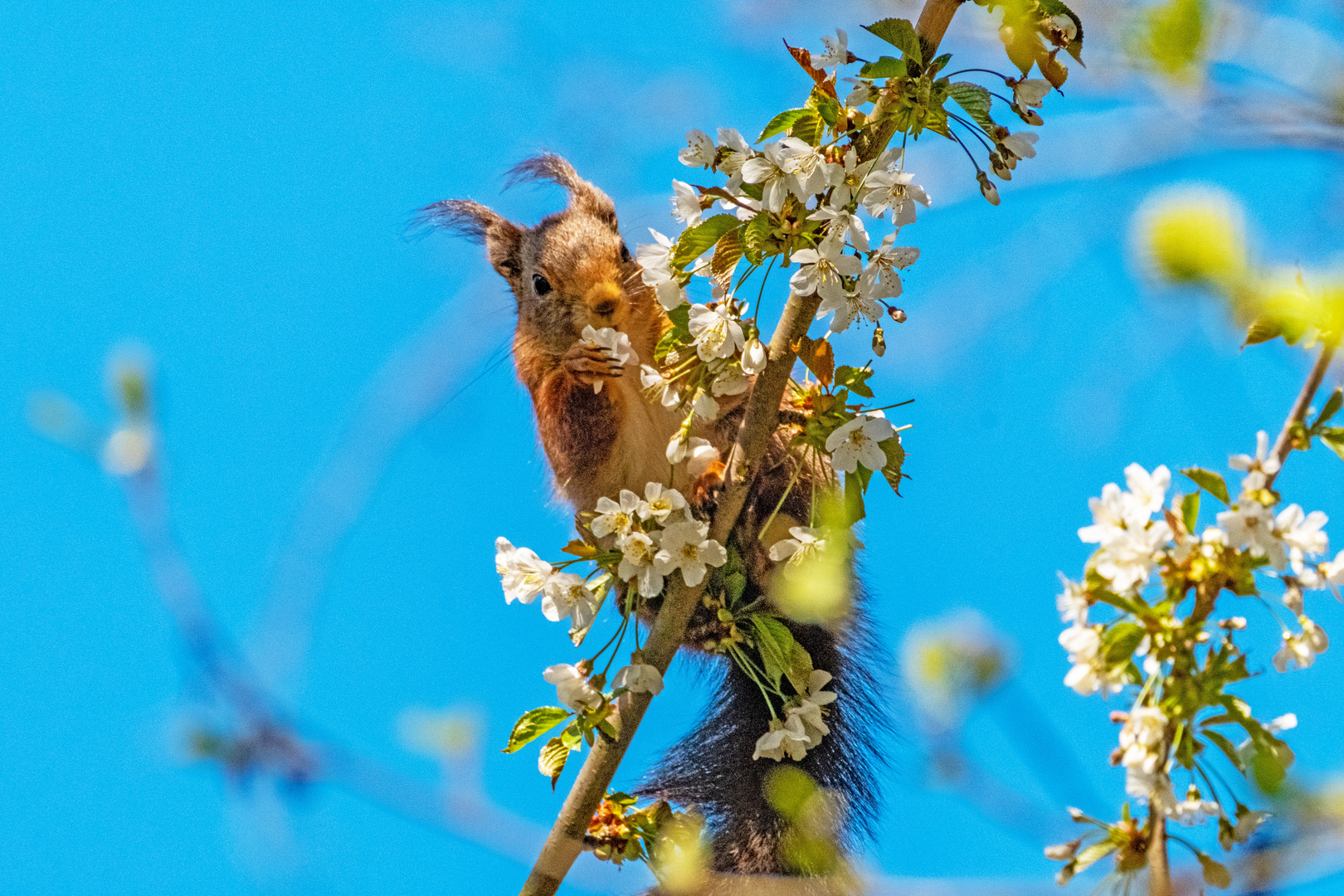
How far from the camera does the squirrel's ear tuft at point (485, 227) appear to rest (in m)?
4.40

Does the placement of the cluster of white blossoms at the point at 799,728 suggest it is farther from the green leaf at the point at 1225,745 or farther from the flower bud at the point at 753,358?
the green leaf at the point at 1225,745

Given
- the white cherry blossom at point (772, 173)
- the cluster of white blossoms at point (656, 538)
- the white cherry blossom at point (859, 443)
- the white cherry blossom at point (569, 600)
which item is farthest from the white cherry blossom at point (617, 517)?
the white cherry blossom at point (772, 173)

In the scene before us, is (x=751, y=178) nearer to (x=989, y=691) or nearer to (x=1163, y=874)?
(x=989, y=691)

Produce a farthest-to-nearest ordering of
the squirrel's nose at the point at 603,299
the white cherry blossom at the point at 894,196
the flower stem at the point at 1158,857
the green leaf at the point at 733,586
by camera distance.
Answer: the squirrel's nose at the point at 603,299
the green leaf at the point at 733,586
the white cherry blossom at the point at 894,196
the flower stem at the point at 1158,857

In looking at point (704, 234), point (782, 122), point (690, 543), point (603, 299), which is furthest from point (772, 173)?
point (603, 299)

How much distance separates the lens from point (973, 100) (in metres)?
1.96

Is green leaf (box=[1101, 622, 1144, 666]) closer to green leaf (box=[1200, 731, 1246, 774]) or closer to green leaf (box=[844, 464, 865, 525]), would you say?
green leaf (box=[1200, 731, 1246, 774])

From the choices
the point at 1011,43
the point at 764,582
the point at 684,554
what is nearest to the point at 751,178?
the point at 1011,43

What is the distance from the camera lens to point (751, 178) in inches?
79.9

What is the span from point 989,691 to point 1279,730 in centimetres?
42

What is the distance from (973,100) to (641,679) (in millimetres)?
1202

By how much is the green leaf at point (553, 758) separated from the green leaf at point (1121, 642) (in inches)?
48.0

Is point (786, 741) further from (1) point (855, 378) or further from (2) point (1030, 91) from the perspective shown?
(2) point (1030, 91)

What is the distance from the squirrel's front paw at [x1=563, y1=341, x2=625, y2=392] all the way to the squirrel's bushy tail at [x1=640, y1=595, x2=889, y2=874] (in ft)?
2.96
